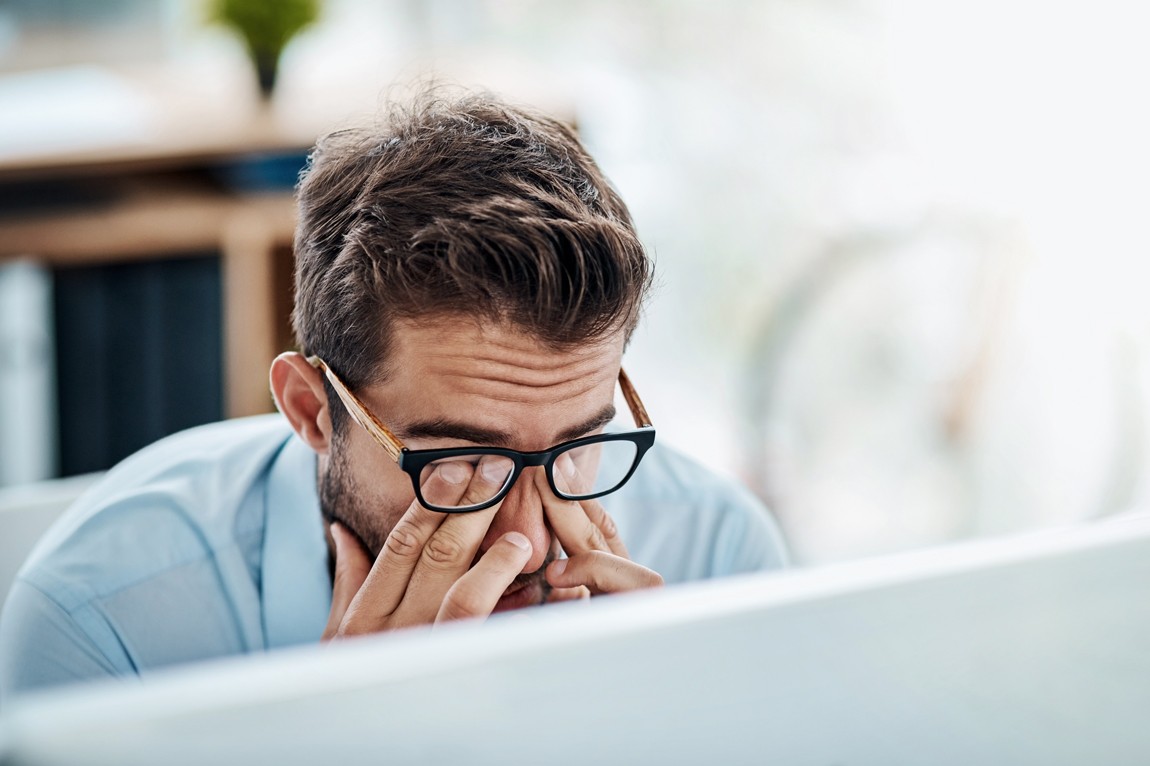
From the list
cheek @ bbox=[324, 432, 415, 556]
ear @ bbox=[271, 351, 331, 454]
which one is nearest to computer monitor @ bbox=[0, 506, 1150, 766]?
cheek @ bbox=[324, 432, 415, 556]

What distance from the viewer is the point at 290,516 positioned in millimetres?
1084

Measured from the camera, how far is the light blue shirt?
94cm

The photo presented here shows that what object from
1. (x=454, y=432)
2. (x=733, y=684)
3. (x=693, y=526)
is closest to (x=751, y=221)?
(x=693, y=526)

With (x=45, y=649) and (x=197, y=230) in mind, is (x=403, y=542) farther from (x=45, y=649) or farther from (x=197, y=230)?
(x=197, y=230)

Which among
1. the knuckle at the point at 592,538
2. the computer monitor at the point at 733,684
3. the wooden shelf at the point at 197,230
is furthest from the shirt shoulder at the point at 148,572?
the wooden shelf at the point at 197,230

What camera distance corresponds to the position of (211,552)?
40.8 inches

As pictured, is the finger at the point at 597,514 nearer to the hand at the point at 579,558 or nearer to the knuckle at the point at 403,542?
the hand at the point at 579,558

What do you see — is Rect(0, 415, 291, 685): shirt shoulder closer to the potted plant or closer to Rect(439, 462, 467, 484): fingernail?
Rect(439, 462, 467, 484): fingernail

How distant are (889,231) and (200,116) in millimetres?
1784

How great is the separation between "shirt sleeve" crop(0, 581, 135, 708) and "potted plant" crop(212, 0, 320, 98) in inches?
63.4

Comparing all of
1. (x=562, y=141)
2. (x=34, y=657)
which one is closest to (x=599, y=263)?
(x=562, y=141)

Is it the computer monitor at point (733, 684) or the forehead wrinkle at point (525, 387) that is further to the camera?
the forehead wrinkle at point (525, 387)

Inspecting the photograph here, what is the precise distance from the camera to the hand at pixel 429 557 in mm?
930

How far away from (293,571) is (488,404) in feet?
0.97
